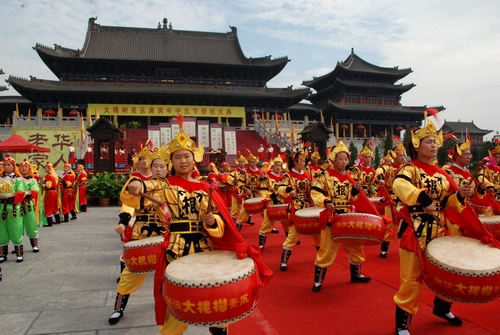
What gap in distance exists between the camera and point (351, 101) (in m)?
40.0

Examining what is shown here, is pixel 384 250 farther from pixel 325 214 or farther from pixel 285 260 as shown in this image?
pixel 325 214

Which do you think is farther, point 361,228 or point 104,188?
point 104,188

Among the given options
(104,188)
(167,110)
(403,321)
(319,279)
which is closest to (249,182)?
(319,279)

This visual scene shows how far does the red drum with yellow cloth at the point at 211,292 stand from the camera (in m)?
2.35

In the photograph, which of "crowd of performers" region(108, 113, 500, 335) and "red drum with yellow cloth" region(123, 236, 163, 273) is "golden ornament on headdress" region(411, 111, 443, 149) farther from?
"red drum with yellow cloth" region(123, 236, 163, 273)

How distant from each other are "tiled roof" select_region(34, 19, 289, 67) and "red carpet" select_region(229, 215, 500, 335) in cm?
3154

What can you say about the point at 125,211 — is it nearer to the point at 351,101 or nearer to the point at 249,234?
the point at 249,234

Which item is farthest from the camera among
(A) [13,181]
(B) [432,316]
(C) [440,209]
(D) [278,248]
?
(D) [278,248]

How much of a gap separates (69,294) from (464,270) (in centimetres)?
436

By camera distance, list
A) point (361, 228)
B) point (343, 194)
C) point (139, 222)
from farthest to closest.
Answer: point (343, 194) < point (139, 222) < point (361, 228)

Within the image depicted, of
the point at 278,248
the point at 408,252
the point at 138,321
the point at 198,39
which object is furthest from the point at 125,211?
the point at 198,39

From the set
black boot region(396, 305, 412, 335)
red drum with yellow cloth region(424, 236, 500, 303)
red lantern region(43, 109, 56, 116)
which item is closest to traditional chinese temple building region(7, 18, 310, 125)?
red lantern region(43, 109, 56, 116)

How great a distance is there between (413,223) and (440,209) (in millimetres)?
379

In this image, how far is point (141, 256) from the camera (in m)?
3.71
